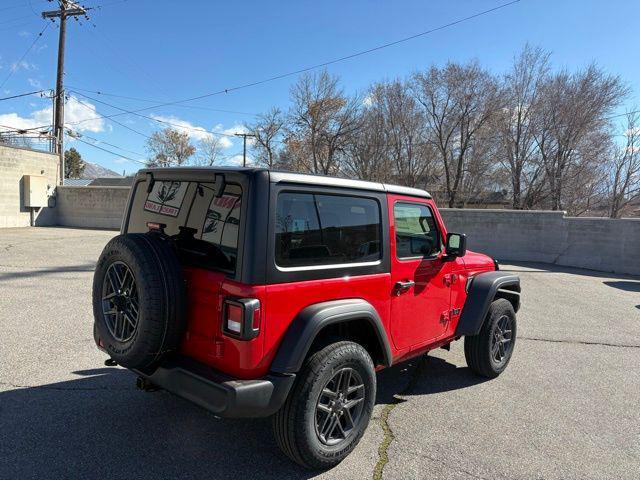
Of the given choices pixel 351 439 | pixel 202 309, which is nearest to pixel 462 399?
pixel 351 439

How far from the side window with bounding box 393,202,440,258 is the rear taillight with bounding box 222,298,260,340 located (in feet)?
4.57

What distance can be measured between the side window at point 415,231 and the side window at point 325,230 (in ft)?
0.95

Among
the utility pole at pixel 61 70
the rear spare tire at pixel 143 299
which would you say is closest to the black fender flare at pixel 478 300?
the rear spare tire at pixel 143 299

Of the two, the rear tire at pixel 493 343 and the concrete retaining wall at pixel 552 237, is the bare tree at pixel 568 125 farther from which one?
the rear tire at pixel 493 343

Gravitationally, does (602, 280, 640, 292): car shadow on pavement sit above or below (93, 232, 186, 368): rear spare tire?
below

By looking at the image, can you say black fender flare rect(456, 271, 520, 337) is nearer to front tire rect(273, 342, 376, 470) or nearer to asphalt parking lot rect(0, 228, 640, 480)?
asphalt parking lot rect(0, 228, 640, 480)

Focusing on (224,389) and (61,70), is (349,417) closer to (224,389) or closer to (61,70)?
(224,389)

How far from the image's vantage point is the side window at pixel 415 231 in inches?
139

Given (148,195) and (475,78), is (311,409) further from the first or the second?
(475,78)

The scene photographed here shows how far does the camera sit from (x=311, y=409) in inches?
106

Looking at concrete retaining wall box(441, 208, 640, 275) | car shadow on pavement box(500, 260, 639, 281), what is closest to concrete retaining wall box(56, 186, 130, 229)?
concrete retaining wall box(441, 208, 640, 275)

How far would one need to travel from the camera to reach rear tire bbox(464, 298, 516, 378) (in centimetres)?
437

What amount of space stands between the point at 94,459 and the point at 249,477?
1.00 meters

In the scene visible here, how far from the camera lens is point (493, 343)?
4.51m
